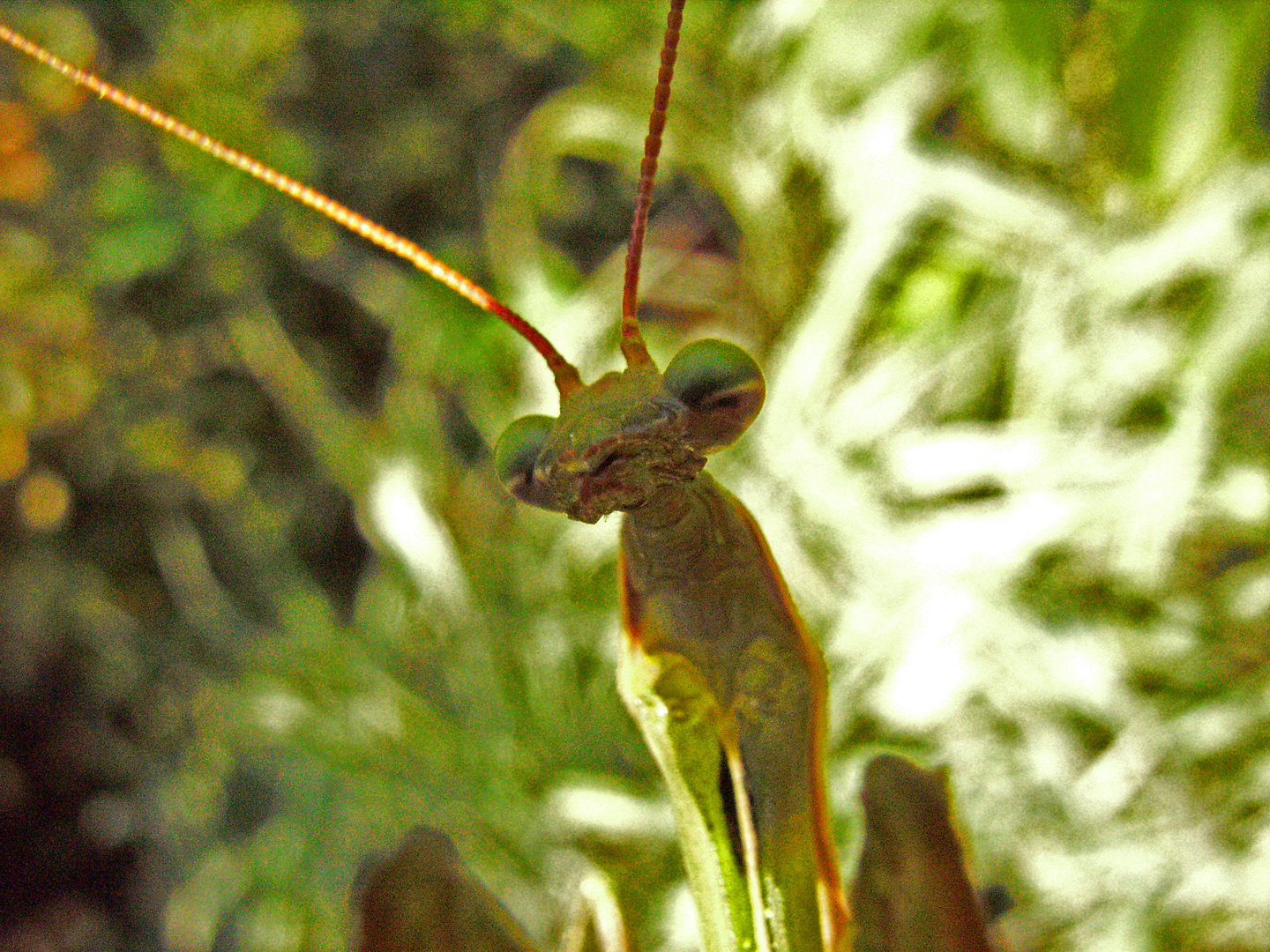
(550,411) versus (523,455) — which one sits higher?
(550,411)

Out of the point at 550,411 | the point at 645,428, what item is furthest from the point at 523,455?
the point at 550,411

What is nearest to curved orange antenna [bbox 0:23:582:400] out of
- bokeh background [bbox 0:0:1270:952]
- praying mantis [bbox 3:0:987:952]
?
praying mantis [bbox 3:0:987:952]

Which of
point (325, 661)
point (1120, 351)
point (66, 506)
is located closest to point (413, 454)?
point (325, 661)

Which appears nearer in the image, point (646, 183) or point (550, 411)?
point (646, 183)

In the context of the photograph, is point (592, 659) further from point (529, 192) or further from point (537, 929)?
point (529, 192)

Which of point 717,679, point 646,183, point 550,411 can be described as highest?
point 550,411

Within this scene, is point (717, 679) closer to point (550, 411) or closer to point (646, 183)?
point (646, 183)

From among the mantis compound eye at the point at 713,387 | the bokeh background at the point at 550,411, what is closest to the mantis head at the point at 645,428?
the mantis compound eye at the point at 713,387
